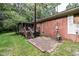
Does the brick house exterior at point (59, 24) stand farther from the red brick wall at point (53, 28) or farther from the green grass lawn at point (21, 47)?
the green grass lawn at point (21, 47)

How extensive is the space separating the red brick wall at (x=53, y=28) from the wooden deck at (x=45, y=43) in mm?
85

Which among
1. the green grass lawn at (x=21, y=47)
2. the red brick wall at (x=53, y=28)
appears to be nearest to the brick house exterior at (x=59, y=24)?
the red brick wall at (x=53, y=28)

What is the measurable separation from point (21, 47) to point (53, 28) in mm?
503

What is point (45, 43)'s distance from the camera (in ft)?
10.9

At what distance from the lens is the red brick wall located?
10.8ft

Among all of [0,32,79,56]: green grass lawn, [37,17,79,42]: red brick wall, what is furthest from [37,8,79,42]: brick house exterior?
[0,32,79,56]: green grass lawn

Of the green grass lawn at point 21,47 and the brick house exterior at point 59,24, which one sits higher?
the brick house exterior at point 59,24

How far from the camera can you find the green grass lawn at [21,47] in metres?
3.27

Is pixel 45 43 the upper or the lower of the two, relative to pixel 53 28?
lower

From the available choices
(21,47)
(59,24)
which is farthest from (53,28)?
(21,47)

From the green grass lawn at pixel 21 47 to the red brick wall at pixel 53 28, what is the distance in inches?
3.7

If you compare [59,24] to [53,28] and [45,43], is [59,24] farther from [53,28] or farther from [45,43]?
[45,43]

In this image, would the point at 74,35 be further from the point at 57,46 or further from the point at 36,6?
the point at 36,6

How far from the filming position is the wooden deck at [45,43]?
10.8ft
